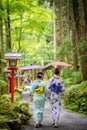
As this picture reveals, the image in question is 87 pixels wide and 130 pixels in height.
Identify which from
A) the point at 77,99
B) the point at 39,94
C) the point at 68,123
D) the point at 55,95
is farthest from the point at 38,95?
the point at 77,99

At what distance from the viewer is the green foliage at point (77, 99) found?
47.9 ft

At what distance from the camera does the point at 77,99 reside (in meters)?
15.5

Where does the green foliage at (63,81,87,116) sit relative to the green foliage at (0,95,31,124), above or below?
below

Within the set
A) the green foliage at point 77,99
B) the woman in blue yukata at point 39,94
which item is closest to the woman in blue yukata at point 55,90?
the woman in blue yukata at point 39,94

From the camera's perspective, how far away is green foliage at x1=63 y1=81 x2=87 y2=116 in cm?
1459

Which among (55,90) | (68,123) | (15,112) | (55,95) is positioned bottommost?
(68,123)

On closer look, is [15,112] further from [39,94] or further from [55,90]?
[55,90]

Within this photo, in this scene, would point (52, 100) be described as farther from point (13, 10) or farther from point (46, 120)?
point (13, 10)

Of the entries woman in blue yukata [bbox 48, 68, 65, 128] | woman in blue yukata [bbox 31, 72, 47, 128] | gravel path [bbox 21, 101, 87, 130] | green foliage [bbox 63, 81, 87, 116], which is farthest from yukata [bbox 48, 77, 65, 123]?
green foliage [bbox 63, 81, 87, 116]

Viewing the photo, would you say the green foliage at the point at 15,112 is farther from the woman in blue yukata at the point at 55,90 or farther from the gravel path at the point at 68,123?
the woman in blue yukata at the point at 55,90

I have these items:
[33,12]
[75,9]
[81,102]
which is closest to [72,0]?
[75,9]

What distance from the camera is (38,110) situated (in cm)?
1085

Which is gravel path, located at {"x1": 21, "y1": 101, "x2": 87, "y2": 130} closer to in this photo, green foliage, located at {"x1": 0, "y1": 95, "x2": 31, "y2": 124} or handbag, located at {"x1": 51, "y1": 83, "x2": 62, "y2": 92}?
green foliage, located at {"x1": 0, "y1": 95, "x2": 31, "y2": 124}

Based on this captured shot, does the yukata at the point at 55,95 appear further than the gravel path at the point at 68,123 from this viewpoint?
Yes
